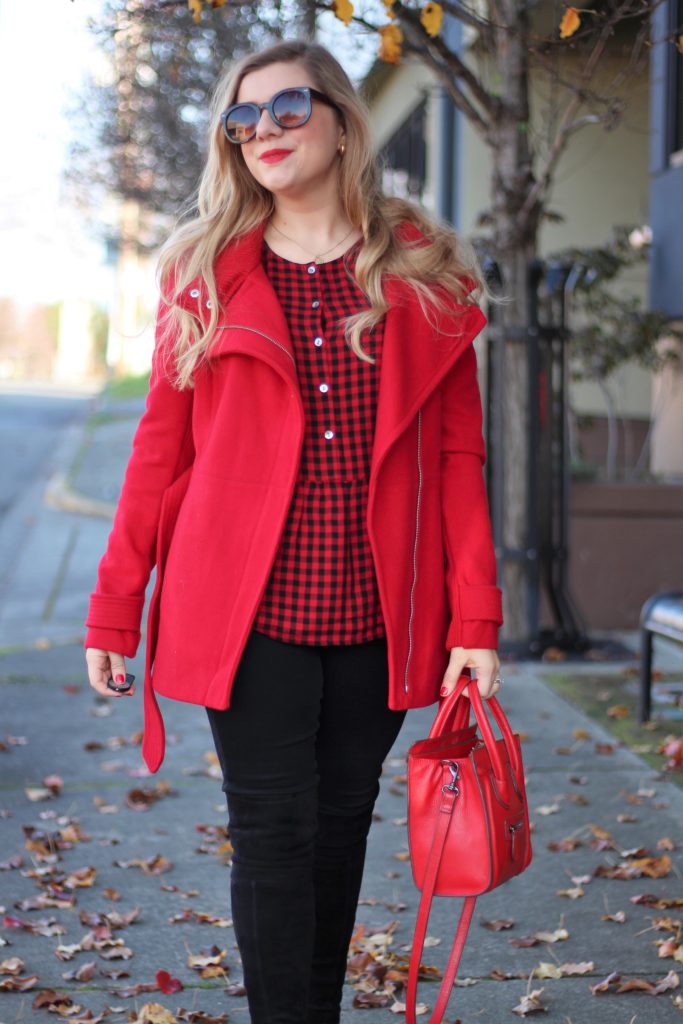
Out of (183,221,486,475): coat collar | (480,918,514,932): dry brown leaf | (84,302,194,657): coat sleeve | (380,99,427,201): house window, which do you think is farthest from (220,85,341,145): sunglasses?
(380,99,427,201): house window

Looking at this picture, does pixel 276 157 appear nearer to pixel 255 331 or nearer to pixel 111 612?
pixel 255 331

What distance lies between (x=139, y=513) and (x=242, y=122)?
0.78 meters

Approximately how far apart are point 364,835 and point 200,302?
3.64 feet

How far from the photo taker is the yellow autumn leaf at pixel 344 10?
3.55 meters

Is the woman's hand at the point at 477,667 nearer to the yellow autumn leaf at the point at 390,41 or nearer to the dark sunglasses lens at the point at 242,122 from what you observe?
the dark sunglasses lens at the point at 242,122

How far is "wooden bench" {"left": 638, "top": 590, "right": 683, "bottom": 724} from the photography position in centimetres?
536

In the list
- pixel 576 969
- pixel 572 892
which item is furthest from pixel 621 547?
pixel 576 969

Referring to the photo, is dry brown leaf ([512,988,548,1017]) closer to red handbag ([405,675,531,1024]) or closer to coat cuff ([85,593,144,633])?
red handbag ([405,675,531,1024])

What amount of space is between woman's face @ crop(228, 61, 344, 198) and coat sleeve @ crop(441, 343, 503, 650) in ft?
1.51

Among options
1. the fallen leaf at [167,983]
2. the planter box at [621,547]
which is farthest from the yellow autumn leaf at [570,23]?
the planter box at [621,547]

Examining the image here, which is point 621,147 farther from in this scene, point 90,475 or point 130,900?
point 130,900

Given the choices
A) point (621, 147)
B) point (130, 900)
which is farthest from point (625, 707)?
point (621, 147)

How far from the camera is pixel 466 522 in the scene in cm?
260

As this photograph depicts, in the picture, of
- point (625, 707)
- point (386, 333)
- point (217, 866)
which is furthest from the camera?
point (625, 707)
